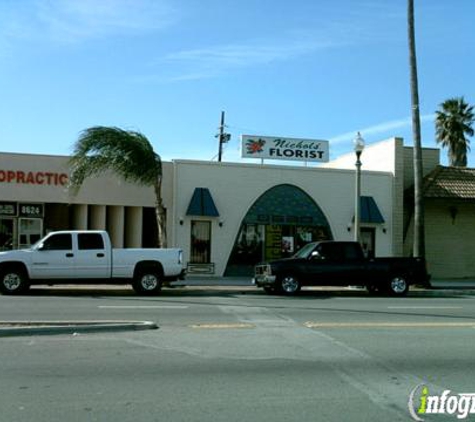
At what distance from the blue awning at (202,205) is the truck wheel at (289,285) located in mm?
6511

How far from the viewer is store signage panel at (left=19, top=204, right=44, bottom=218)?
25781 millimetres

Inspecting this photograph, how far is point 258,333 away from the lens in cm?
1158

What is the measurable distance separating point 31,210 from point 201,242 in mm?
6691

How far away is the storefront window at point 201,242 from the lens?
26894 millimetres

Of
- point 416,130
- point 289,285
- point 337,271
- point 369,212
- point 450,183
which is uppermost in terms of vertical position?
point 416,130

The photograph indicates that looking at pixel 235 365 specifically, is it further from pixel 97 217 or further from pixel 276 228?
pixel 276 228

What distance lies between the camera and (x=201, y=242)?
26969 mm

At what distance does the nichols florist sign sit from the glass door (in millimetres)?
8831

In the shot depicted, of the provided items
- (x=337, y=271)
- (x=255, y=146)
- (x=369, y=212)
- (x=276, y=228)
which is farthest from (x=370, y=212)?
(x=337, y=271)

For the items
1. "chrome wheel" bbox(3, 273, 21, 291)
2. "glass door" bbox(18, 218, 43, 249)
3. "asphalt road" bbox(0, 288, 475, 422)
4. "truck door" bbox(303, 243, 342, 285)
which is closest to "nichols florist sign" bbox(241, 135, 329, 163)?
"truck door" bbox(303, 243, 342, 285)

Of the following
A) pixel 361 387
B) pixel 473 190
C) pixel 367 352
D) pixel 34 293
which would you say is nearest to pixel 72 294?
pixel 34 293

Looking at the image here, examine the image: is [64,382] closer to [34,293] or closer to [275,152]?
[34,293]

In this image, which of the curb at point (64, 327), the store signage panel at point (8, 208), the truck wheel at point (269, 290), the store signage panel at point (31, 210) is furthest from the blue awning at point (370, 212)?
→ the curb at point (64, 327)

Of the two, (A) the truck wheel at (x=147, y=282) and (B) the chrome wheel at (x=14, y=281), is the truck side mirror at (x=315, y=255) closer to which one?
(A) the truck wheel at (x=147, y=282)
